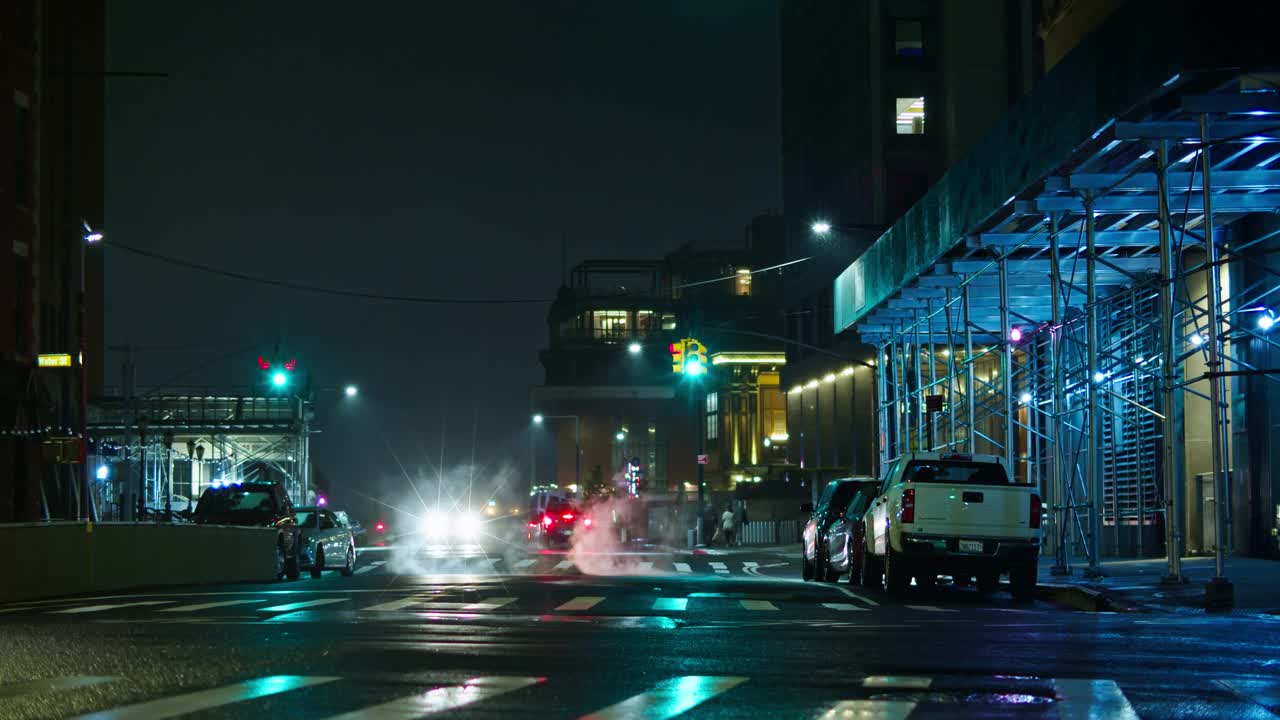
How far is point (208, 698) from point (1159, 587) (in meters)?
13.9

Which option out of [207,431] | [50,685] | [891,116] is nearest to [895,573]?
[50,685]

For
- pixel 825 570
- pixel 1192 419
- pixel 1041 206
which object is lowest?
pixel 825 570

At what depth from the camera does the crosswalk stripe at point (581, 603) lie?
57.1ft

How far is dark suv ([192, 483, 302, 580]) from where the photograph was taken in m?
30.2

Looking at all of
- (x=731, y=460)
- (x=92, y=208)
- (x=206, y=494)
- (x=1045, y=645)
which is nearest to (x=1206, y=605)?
(x=1045, y=645)

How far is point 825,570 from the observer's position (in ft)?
86.3

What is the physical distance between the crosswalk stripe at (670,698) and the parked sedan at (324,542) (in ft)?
74.4

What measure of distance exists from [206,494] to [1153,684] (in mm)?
24486

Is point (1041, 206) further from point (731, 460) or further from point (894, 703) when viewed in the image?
point (731, 460)

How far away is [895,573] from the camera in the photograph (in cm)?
2102

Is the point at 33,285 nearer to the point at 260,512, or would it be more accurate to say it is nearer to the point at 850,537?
the point at 260,512

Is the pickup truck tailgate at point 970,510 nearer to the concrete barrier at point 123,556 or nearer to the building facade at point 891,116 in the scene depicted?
the concrete barrier at point 123,556

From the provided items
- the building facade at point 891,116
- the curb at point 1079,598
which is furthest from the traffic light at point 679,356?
the curb at point 1079,598

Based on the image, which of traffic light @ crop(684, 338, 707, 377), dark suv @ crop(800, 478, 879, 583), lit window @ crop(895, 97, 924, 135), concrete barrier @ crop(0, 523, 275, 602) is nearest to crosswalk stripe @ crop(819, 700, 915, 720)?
dark suv @ crop(800, 478, 879, 583)
